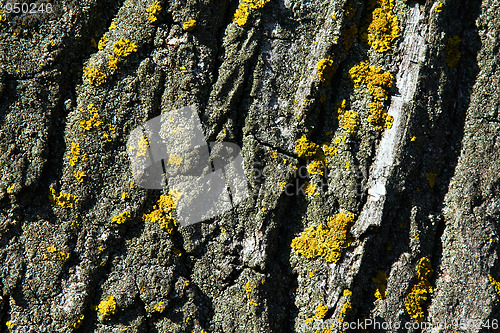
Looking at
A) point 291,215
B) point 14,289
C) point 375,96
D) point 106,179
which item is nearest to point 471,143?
point 375,96

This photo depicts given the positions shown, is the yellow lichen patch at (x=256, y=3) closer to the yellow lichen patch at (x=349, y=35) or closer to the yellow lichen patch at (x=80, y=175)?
the yellow lichen patch at (x=349, y=35)

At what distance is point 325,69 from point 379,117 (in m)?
0.43

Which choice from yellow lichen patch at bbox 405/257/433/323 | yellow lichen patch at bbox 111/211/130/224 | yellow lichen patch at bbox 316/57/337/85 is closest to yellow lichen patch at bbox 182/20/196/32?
yellow lichen patch at bbox 316/57/337/85

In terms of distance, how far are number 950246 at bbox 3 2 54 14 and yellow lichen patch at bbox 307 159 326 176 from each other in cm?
178

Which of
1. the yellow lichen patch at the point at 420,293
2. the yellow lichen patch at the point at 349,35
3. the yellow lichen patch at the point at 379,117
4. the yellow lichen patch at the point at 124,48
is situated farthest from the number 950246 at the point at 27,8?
the yellow lichen patch at the point at 420,293

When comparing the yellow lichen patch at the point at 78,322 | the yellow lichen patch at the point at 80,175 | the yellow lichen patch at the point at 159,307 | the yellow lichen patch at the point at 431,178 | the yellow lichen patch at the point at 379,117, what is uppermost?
the yellow lichen patch at the point at 379,117

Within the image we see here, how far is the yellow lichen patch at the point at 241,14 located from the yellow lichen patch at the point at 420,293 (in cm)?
177

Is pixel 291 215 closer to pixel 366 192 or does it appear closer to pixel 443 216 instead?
pixel 366 192

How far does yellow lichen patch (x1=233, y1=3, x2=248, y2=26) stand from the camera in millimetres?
2412

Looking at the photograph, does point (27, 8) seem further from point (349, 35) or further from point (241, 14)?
point (349, 35)

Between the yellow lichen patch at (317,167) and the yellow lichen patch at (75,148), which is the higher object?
the yellow lichen patch at (317,167)

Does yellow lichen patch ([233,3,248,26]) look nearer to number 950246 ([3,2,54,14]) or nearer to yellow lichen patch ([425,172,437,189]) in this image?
number 950246 ([3,2,54,14])

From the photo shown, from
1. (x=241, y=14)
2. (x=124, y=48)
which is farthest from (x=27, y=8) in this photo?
(x=241, y=14)

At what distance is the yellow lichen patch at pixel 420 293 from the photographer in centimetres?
242
